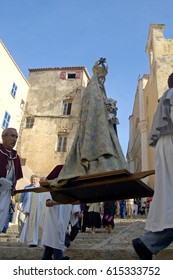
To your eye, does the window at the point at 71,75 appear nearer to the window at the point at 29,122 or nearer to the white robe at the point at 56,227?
the window at the point at 29,122

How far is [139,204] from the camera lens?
68.3 ft

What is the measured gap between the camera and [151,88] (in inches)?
1032

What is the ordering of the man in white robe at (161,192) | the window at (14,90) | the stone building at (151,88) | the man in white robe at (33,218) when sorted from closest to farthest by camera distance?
the man in white robe at (161,192) < the man in white robe at (33,218) < the window at (14,90) < the stone building at (151,88)

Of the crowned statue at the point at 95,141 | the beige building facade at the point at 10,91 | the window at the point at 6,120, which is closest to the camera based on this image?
the crowned statue at the point at 95,141

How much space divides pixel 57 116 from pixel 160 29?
11.8 meters

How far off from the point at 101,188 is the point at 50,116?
23.3 metres

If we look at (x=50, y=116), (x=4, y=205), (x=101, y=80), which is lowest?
(x=4, y=205)

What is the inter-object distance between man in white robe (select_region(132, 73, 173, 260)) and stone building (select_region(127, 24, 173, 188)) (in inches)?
746

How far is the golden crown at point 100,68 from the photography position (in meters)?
5.41

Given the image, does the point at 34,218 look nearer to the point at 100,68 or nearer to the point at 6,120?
the point at 100,68

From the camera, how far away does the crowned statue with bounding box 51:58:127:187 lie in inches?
172

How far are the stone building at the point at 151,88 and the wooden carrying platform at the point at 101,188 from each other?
18.3 m

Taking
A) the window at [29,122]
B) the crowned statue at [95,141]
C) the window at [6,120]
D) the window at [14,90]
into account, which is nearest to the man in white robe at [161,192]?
the crowned statue at [95,141]

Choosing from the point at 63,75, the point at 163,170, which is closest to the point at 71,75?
the point at 63,75
